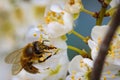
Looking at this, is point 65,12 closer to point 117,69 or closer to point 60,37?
point 60,37

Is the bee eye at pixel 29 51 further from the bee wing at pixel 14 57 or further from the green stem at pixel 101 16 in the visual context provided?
the green stem at pixel 101 16

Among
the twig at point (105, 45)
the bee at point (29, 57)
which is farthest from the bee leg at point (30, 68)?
the twig at point (105, 45)

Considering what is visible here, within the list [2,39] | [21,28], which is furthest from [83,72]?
[2,39]

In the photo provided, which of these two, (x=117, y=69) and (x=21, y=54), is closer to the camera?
(x=117, y=69)

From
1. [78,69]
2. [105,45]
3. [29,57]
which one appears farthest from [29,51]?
[105,45]

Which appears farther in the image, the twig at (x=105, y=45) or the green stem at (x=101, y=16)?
the green stem at (x=101, y=16)

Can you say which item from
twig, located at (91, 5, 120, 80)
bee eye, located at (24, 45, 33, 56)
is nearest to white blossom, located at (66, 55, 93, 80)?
bee eye, located at (24, 45, 33, 56)

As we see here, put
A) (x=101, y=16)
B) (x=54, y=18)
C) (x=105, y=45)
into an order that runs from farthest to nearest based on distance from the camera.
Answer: (x=54, y=18) < (x=101, y=16) < (x=105, y=45)

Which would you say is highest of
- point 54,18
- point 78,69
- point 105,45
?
point 54,18

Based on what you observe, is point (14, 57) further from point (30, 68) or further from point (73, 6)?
point (73, 6)
